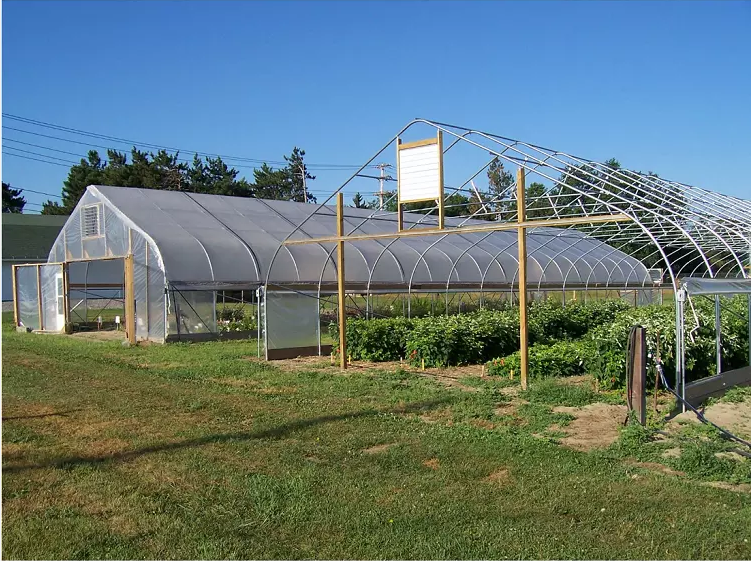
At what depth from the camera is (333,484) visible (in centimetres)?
574

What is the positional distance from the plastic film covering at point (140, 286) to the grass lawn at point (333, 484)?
817cm

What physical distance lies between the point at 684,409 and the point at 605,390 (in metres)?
1.53

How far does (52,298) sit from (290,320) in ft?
35.0

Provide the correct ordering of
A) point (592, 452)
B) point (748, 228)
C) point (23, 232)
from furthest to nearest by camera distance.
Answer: point (23, 232) < point (748, 228) < point (592, 452)

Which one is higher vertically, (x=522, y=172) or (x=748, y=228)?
(x=522, y=172)

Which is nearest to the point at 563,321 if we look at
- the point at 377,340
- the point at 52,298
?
the point at 377,340

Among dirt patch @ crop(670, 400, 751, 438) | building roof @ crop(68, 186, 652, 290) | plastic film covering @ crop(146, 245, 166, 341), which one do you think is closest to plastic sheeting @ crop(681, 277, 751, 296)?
dirt patch @ crop(670, 400, 751, 438)

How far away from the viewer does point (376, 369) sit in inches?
501

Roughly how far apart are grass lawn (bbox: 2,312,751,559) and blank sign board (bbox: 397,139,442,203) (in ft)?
11.7

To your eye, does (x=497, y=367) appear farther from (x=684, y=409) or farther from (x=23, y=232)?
(x=23, y=232)

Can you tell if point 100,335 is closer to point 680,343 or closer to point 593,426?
point 593,426

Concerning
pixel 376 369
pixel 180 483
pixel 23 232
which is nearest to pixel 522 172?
pixel 376 369

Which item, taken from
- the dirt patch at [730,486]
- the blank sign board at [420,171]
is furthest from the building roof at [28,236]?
the dirt patch at [730,486]

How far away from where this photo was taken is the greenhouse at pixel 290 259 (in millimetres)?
15031
